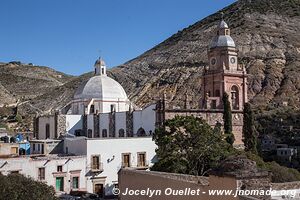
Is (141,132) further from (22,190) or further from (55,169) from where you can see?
(22,190)

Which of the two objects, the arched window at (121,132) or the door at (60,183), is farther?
the arched window at (121,132)

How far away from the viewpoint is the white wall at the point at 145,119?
32.2 meters

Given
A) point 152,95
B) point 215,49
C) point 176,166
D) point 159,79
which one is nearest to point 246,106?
point 215,49

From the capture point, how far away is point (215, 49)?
1423 inches

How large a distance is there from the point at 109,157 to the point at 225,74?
12.2m

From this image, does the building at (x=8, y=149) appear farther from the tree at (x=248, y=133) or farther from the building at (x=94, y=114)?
the tree at (x=248, y=133)

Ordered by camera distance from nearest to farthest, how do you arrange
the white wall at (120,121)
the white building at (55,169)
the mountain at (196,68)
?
the white building at (55,169) → the white wall at (120,121) → the mountain at (196,68)

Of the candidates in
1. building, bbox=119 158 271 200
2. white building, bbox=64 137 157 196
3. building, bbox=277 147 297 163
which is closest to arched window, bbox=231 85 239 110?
white building, bbox=64 137 157 196

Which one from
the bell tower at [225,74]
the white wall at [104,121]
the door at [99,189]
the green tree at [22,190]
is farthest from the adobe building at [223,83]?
the green tree at [22,190]

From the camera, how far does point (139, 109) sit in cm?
3706

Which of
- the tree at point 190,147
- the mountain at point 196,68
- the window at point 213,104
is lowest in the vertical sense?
the tree at point 190,147

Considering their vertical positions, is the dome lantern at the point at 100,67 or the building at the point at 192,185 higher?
the dome lantern at the point at 100,67

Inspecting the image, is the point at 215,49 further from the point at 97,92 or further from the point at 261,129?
the point at 261,129

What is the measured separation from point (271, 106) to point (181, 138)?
48.4m
